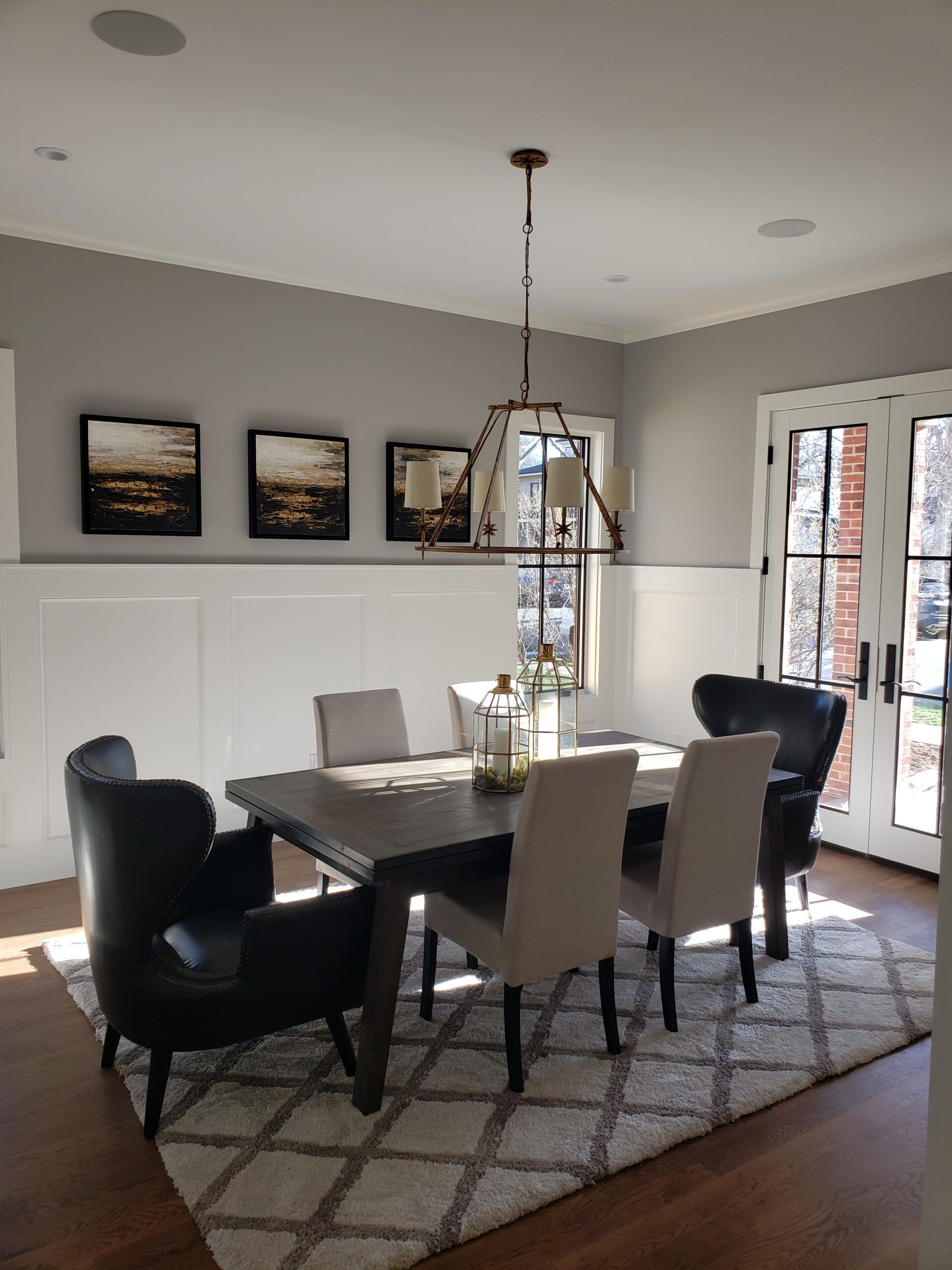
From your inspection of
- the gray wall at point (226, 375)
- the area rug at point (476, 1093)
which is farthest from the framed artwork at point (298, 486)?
the area rug at point (476, 1093)

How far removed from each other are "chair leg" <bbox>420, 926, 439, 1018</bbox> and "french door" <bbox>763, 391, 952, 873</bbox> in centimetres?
258

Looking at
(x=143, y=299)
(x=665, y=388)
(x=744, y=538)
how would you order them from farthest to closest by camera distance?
(x=665, y=388) < (x=744, y=538) < (x=143, y=299)

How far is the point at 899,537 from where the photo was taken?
14.5ft

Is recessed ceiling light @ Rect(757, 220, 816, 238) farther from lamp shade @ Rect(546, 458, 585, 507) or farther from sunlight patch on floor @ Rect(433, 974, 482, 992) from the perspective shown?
sunlight patch on floor @ Rect(433, 974, 482, 992)

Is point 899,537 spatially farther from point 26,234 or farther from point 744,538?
point 26,234

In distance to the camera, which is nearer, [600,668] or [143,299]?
[143,299]

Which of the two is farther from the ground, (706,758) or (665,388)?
(665,388)

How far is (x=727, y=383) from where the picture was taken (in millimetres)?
5285

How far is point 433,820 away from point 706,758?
816mm

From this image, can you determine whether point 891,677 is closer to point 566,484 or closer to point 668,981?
point 668,981

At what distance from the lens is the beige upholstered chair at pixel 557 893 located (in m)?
2.50

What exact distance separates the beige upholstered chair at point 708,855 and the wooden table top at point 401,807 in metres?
0.16

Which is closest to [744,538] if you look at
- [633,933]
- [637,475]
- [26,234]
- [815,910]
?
[637,475]

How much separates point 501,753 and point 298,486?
223 centimetres
